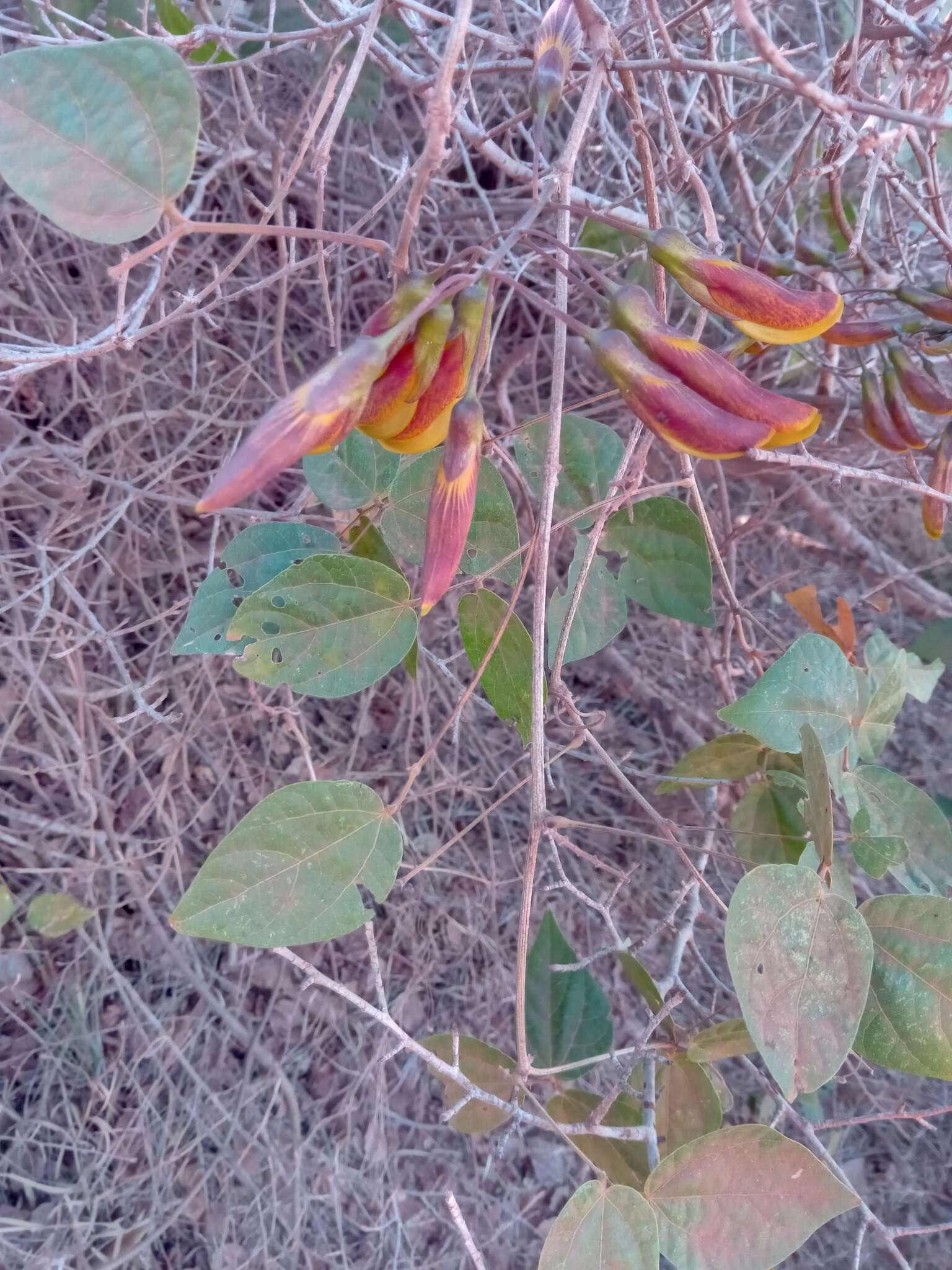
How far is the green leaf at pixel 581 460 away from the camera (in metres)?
0.94

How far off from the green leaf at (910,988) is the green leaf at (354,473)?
57cm

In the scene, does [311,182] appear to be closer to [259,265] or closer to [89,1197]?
[259,265]

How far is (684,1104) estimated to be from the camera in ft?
2.85

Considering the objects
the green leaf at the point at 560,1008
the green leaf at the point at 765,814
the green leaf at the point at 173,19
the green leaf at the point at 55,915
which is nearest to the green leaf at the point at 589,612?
the green leaf at the point at 765,814

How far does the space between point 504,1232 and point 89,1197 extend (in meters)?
0.67

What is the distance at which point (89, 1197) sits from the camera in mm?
1364

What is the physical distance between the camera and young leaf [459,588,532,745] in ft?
2.67

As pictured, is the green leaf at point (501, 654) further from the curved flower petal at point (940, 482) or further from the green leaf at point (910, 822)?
the curved flower petal at point (940, 482)

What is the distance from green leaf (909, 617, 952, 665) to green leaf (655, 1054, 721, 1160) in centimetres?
83

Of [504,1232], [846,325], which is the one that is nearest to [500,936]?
[504,1232]

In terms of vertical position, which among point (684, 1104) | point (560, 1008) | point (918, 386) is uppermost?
point (918, 386)

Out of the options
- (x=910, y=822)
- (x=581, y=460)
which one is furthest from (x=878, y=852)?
(x=581, y=460)

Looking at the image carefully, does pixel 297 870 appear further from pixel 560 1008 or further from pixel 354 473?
pixel 560 1008

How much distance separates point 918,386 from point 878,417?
49 mm
